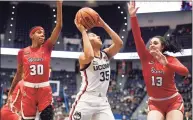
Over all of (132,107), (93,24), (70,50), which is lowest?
(132,107)

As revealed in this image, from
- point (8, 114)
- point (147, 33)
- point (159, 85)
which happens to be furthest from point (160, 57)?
point (147, 33)

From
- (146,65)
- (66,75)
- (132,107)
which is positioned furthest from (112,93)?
(146,65)

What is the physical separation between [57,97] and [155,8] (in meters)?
9.79

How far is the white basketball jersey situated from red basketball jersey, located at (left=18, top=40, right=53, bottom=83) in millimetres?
1232

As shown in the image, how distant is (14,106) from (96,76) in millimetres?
2314

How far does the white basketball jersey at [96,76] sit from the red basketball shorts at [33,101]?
120cm

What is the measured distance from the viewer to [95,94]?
509cm

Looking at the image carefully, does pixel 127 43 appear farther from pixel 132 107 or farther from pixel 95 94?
pixel 95 94

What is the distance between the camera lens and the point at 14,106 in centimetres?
678

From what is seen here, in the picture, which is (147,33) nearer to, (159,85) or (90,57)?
(159,85)

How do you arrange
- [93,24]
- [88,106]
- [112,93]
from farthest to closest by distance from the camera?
[112,93] → [93,24] → [88,106]

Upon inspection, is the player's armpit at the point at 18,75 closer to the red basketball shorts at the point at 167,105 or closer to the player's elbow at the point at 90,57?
the player's elbow at the point at 90,57

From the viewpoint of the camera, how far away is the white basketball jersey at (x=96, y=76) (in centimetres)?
510

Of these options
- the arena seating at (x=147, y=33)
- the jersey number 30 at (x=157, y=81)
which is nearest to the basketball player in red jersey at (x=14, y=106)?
the jersey number 30 at (x=157, y=81)
